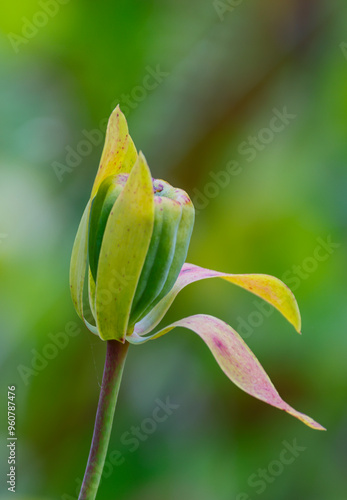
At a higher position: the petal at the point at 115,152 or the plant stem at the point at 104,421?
the petal at the point at 115,152

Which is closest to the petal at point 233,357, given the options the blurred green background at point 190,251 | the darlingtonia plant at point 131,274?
the darlingtonia plant at point 131,274

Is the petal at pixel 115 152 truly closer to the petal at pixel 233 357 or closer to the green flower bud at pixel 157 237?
the green flower bud at pixel 157 237

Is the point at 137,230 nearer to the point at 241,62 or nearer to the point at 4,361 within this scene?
the point at 4,361

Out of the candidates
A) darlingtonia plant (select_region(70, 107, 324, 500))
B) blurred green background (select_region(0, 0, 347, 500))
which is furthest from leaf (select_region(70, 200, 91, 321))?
blurred green background (select_region(0, 0, 347, 500))

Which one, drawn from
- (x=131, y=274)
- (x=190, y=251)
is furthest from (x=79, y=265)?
(x=190, y=251)

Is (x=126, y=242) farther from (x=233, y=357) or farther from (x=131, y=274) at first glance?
(x=233, y=357)

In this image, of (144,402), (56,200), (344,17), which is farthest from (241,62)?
(144,402)
